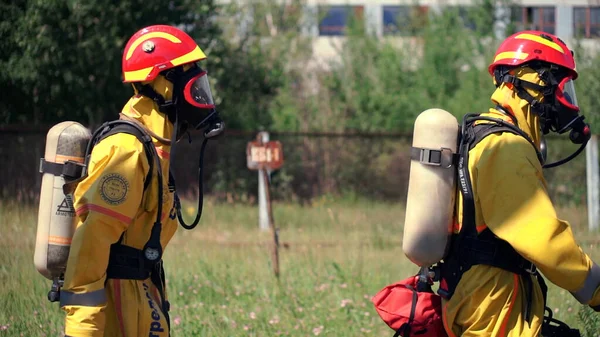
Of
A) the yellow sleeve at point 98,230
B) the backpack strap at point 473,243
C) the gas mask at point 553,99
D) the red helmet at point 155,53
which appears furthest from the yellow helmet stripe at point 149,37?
the gas mask at point 553,99

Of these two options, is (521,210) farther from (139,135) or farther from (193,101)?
(139,135)

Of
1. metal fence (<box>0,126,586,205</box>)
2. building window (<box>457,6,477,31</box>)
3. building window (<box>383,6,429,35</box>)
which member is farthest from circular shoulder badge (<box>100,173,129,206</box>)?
building window (<box>383,6,429,35</box>)

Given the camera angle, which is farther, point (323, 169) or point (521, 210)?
point (323, 169)

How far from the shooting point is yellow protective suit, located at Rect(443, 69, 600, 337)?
3.46 meters

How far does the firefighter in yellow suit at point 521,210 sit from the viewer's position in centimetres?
347

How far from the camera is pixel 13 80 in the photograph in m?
14.0

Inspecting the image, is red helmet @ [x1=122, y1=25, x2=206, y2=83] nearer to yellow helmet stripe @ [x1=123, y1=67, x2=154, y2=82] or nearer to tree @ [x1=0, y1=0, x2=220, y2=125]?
yellow helmet stripe @ [x1=123, y1=67, x2=154, y2=82]

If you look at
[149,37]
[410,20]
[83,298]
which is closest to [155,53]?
[149,37]

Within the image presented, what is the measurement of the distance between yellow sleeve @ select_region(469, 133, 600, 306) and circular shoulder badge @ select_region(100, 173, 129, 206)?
1479 mm

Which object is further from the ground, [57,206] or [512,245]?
[57,206]

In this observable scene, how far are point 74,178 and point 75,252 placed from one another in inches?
17.9

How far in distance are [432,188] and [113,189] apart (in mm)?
1339

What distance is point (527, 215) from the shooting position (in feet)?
11.5

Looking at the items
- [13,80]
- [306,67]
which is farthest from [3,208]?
[306,67]
